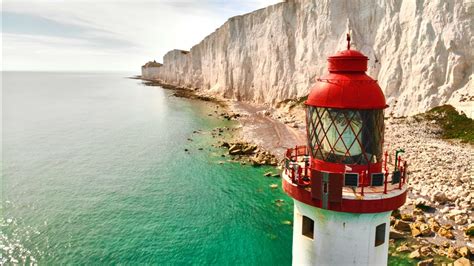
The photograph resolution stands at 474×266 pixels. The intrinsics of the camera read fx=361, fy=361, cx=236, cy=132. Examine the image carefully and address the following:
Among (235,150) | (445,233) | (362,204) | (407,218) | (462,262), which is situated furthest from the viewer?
(235,150)

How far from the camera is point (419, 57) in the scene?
112 ft

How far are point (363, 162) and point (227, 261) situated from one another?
35.1 ft

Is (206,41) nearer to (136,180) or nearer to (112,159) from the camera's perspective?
(112,159)

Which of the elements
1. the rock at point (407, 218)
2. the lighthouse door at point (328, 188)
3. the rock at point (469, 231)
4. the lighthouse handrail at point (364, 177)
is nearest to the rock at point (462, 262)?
the rock at point (469, 231)

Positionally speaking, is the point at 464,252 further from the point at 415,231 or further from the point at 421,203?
the point at 421,203

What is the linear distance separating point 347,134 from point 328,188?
1.24m

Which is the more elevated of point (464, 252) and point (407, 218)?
point (407, 218)

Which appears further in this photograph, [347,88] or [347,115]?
[347,115]

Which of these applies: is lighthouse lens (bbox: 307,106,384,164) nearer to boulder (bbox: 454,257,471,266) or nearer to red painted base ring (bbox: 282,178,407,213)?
red painted base ring (bbox: 282,178,407,213)

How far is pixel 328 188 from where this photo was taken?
6.99 meters

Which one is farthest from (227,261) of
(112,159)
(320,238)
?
(112,159)

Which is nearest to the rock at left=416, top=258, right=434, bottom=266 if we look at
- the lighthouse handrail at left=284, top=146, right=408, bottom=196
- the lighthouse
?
the lighthouse

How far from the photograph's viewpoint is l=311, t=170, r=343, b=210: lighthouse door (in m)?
6.95

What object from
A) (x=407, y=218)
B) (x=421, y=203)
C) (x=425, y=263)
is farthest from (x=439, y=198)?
(x=425, y=263)
